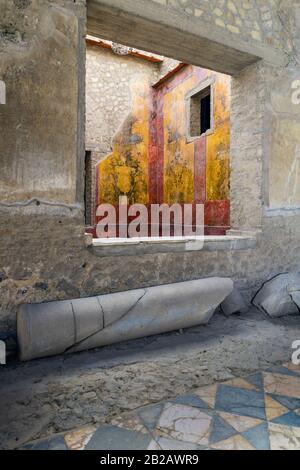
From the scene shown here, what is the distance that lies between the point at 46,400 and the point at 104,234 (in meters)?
7.20

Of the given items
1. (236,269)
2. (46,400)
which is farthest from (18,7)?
(236,269)

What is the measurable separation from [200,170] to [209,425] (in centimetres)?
588

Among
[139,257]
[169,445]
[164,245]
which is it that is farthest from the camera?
[164,245]

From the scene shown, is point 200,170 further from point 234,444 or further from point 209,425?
point 234,444

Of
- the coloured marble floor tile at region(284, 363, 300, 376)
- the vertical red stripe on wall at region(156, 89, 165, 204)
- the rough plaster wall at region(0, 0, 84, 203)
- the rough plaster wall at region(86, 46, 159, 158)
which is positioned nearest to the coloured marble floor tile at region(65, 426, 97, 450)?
the coloured marble floor tile at region(284, 363, 300, 376)

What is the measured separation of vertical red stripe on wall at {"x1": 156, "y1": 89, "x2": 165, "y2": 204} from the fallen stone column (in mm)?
5826

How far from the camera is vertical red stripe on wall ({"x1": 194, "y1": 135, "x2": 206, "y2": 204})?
6832 mm

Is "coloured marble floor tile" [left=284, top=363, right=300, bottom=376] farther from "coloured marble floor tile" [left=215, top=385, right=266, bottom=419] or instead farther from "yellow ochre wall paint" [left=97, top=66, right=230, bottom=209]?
"yellow ochre wall paint" [left=97, top=66, right=230, bottom=209]

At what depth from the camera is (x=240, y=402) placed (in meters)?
1.93

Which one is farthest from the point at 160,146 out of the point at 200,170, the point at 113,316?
the point at 113,316

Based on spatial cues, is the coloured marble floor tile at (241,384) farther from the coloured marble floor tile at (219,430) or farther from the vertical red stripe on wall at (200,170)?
the vertical red stripe on wall at (200,170)

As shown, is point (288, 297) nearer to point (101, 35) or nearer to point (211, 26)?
point (211, 26)

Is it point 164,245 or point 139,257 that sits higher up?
point 164,245

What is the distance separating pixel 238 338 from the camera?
2.97 metres
